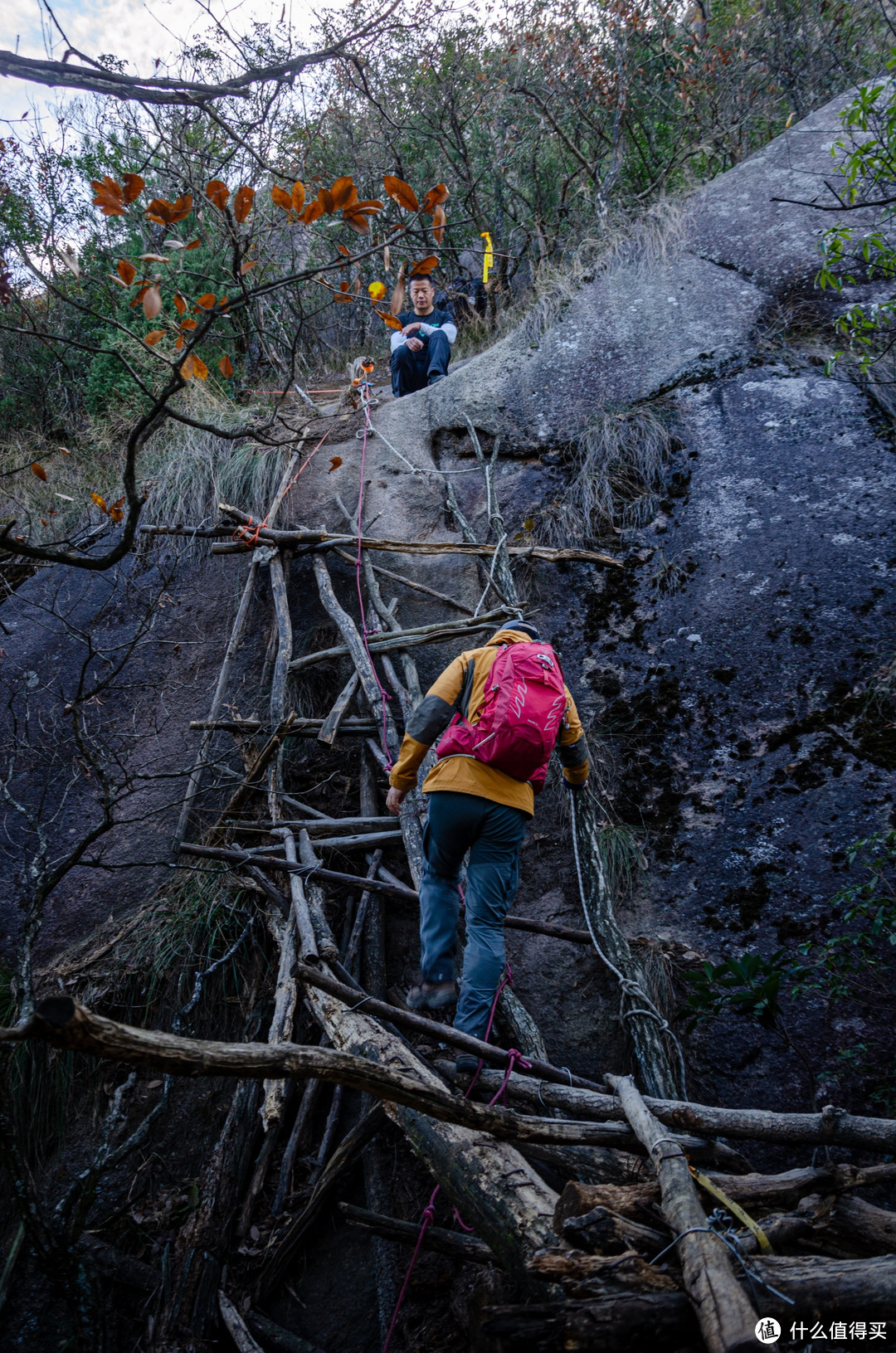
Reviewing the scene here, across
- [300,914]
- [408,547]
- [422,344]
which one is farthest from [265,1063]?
[422,344]

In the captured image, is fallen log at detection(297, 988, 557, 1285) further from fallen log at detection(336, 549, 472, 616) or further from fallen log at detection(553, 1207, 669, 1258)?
fallen log at detection(336, 549, 472, 616)

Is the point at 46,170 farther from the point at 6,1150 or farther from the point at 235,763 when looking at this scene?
the point at 6,1150

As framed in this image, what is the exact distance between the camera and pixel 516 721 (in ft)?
12.5

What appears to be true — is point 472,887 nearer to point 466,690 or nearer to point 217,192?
point 466,690

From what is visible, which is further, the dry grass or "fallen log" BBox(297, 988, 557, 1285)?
the dry grass

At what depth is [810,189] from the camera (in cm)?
752

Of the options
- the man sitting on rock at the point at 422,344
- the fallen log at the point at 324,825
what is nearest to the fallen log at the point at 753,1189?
the fallen log at the point at 324,825

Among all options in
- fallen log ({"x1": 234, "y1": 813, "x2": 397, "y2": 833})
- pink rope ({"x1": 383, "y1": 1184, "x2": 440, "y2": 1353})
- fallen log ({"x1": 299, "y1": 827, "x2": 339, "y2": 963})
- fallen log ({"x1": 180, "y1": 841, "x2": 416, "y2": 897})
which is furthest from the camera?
fallen log ({"x1": 234, "y1": 813, "x2": 397, "y2": 833})

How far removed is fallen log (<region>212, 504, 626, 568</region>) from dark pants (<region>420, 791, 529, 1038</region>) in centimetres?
283

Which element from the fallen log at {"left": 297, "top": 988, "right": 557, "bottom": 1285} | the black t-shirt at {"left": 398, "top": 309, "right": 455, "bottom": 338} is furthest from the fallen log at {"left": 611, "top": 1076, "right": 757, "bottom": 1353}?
the black t-shirt at {"left": 398, "top": 309, "right": 455, "bottom": 338}

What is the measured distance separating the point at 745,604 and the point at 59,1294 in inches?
A: 224

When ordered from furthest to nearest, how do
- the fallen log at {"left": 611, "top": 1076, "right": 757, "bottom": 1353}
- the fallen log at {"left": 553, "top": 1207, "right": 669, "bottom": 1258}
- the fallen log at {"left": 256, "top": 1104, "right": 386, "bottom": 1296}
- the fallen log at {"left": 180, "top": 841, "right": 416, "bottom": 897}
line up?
the fallen log at {"left": 180, "top": 841, "right": 416, "bottom": 897} < the fallen log at {"left": 256, "top": 1104, "right": 386, "bottom": 1296} < the fallen log at {"left": 553, "top": 1207, "right": 669, "bottom": 1258} < the fallen log at {"left": 611, "top": 1076, "right": 757, "bottom": 1353}

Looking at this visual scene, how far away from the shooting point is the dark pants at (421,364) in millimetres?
8508

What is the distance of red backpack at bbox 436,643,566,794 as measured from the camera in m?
3.81
